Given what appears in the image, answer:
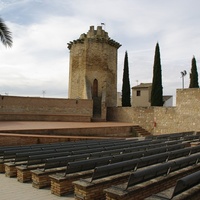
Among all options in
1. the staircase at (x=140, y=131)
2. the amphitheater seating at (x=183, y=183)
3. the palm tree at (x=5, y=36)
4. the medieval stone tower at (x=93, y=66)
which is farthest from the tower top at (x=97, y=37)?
the amphitheater seating at (x=183, y=183)

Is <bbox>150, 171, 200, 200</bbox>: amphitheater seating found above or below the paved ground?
above

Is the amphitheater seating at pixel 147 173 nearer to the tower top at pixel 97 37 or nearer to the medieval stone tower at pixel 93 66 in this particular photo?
the medieval stone tower at pixel 93 66

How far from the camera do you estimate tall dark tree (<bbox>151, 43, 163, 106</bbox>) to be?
24484 millimetres

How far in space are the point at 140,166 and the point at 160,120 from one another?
15.4m

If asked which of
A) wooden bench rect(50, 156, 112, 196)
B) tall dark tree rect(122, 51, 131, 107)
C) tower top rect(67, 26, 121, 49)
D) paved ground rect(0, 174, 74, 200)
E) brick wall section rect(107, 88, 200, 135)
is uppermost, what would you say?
tower top rect(67, 26, 121, 49)

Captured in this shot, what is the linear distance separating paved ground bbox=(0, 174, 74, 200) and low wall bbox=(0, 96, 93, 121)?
16689 millimetres

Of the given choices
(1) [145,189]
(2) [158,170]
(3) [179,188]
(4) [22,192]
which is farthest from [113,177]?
(4) [22,192]

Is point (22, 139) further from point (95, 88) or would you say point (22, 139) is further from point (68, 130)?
point (95, 88)

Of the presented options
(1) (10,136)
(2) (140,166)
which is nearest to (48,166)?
(2) (140,166)

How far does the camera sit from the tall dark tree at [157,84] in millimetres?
24484

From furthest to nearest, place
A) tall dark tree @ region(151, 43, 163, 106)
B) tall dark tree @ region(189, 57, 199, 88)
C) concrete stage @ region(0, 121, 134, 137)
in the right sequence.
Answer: tall dark tree @ region(189, 57, 199, 88) → tall dark tree @ region(151, 43, 163, 106) → concrete stage @ region(0, 121, 134, 137)

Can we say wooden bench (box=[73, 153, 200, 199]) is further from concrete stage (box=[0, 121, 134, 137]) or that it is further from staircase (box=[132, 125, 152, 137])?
staircase (box=[132, 125, 152, 137])

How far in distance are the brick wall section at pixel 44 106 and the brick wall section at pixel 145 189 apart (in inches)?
754

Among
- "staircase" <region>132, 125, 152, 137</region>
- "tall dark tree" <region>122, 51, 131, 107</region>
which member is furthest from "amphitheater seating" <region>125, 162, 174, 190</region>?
"tall dark tree" <region>122, 51, 131, 107</region>
